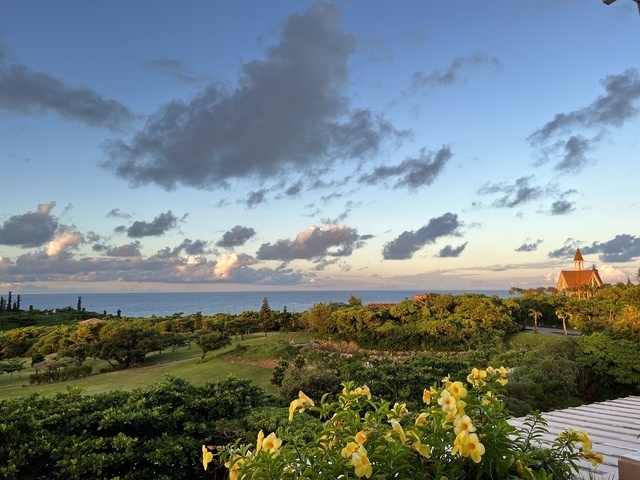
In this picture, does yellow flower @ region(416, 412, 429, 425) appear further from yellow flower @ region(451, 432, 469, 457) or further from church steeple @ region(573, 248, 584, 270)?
church steeple @ region(573, 248, 584, 270)

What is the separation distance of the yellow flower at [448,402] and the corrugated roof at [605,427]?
1629 mm

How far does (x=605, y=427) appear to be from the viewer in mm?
3705

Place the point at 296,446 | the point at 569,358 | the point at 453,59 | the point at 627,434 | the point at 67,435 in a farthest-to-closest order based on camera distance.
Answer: the point at 569,358, the point at 453,59, the point at 67,435, the point at 627,434, the point at 296,446

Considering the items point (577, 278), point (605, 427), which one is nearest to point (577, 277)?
point (577, 278)

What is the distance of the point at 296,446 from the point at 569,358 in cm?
1068

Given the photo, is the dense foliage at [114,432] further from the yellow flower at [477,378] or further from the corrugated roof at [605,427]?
the yellow flower at [477,378]

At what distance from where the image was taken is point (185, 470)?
431cm

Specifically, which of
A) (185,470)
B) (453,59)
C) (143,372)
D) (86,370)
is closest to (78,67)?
(453,59)

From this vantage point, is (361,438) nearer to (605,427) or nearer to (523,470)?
(523,470)

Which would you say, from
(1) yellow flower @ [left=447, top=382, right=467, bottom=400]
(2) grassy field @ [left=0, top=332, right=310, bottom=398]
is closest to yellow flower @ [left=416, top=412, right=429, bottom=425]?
(1) yellow flower @ [left=447, top=382, right=467, bottom=400]

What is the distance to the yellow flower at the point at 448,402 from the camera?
1301mm

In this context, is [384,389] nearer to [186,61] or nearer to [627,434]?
[627,434]

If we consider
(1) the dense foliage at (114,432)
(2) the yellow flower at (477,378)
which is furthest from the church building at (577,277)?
(2) the yellow flower at (477,378)

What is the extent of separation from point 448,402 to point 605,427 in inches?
132
